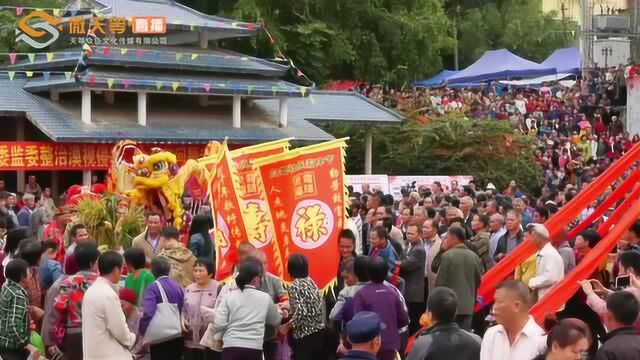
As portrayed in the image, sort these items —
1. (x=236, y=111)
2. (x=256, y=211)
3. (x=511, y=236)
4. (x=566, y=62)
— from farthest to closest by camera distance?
A: (x=566, y=62), (x=236, y=111), (x=511, y=236), (x=256, y=211)

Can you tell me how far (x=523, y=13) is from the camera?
5712 centimetres

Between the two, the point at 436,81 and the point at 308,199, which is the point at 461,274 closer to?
the point at 308,199

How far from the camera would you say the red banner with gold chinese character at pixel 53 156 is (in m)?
26.2

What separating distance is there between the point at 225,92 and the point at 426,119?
6615mm

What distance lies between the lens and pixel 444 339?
289 inches

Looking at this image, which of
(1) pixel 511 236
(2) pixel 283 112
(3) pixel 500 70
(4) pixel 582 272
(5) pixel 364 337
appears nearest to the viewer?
(5) pixel 364 337

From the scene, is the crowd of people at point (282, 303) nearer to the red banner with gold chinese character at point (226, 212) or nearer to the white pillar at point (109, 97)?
the red banner with gold chinese character at point (226, 212)

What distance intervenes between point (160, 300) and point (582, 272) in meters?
3.97

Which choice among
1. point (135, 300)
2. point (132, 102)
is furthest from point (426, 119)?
point (135, 300)

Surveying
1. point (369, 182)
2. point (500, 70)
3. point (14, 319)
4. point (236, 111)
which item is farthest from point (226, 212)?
point (500, 70)

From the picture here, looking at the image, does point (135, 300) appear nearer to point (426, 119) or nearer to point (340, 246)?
point (340, 246)

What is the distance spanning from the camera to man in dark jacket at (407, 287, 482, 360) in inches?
288

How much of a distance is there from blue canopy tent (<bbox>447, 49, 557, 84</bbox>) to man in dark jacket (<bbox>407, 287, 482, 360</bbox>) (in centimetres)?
3844

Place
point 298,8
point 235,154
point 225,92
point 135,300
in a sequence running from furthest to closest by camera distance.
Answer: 1. point 298,8
2. point 225,92
3. point 235,154
4. point 135,300
